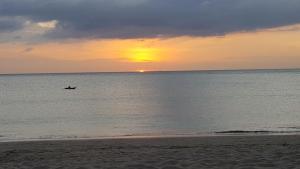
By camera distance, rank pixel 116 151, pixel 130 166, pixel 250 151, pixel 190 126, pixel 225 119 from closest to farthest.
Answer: pixel 130 166
pixel 250 151
pixel 116 151
pixel 190 126
pixel 225 119

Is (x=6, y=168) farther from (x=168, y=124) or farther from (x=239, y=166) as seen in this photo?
(x=168, y=124)

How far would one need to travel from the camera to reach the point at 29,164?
11023 millimetres

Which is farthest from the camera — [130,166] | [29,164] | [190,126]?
[190,126]

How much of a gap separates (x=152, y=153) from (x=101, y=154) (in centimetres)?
138

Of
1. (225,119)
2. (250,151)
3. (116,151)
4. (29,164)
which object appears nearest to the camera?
(29,164)

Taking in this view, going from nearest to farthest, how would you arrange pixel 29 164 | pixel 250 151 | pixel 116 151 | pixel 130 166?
pixel 130 166 → pixel 29 164 → pixel 250 151 → pixel 116 151

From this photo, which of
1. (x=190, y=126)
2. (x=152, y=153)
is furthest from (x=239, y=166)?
(x=190, y=126)

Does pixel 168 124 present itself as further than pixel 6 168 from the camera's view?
Yes

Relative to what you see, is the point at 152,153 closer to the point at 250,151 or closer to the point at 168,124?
the point at 250,151

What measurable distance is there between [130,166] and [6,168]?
109 inches

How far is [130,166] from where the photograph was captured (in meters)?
10.3

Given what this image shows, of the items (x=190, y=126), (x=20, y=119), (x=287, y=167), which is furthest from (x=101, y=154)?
(x=20, y=119)

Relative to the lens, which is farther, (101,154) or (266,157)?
(101,154)

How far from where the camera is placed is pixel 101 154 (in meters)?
12.7
